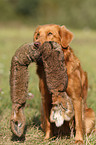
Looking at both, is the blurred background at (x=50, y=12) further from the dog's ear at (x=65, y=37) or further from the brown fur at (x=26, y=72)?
the brown fur at (x=26, y=72)

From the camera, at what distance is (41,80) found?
378 cm

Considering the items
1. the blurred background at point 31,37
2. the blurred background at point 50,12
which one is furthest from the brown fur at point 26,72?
the blurred background at point 50,12

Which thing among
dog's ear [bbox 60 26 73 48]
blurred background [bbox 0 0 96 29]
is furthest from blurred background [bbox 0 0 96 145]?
dog's ear [bbox 60 26 73 48]

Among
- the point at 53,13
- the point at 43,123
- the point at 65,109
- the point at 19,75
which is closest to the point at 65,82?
the point at 65,109

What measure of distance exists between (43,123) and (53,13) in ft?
149

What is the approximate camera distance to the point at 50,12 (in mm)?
48750

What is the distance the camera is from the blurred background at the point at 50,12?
39.1 m

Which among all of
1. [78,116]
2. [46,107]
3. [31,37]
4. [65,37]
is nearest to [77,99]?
[78,116]

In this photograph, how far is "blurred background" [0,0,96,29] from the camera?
39.1m

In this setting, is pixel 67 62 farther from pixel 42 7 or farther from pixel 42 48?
pixel 42 7

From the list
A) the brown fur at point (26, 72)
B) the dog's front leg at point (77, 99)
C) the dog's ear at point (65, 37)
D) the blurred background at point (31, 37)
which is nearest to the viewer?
the brown fur at point (26, 72)

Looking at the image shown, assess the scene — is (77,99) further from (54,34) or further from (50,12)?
(50,12)

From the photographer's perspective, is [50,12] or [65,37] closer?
[65,37]

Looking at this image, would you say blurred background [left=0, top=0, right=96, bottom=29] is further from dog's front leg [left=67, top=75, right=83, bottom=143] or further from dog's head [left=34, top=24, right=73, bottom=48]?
dog's front leg [left=67, top=75, right=83, bottom=143]
